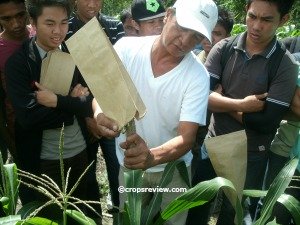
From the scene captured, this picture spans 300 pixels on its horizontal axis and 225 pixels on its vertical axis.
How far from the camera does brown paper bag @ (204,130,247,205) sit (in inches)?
55.3

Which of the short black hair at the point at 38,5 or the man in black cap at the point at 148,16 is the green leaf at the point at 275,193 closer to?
the short black hair at the point at 38,5

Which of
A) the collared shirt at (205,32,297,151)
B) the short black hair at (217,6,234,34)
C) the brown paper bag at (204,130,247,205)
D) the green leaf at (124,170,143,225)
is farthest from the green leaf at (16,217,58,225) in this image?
the short black hair at (217,6,234,34)

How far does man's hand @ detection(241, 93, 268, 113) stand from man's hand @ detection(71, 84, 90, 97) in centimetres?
76

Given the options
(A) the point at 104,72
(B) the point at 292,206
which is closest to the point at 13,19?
(A) the point at 104,72

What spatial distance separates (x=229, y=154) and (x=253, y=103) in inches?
26.8

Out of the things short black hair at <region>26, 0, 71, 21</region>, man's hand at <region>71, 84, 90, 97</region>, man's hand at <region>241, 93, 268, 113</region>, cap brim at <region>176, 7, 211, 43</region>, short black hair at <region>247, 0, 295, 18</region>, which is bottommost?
man's hand at <region>241, 93, 268, 113</region>

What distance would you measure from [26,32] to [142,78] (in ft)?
2.64

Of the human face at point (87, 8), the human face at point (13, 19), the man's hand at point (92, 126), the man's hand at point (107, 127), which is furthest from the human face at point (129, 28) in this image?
the man's hand at point (107, 127)

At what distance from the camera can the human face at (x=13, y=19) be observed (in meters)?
2.15

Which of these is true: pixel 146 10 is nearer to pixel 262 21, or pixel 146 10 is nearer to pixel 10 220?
pixel 262 21

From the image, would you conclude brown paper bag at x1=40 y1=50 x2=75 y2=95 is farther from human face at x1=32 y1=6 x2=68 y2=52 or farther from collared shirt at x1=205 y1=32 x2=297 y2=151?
collared shirt at x1=205 y1=32 x2=297 y2=151

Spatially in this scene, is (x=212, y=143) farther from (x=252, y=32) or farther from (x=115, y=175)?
(x=115, y=175)

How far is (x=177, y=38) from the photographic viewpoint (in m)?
1.73

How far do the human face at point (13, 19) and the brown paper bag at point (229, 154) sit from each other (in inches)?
50.5
